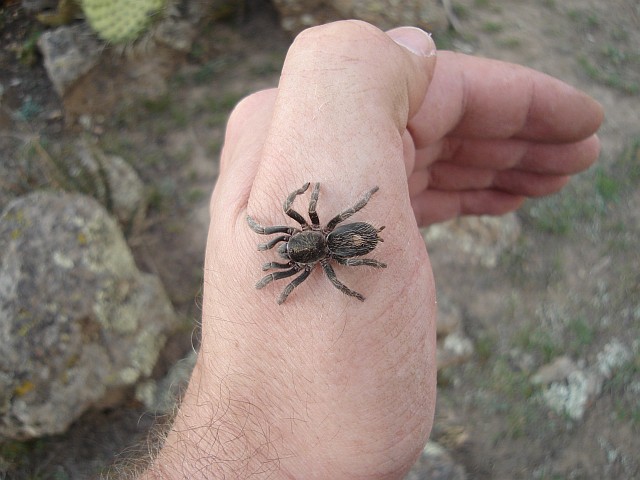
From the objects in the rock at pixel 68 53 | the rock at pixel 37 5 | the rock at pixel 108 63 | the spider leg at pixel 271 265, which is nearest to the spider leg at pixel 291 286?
the spider leg at pixel 271 265

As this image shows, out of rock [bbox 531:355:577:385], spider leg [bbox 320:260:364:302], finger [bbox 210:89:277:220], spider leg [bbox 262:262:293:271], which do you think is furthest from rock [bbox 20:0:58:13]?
rock [bbox 531:355:577:385]

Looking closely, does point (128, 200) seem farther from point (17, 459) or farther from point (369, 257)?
point (369, 257)

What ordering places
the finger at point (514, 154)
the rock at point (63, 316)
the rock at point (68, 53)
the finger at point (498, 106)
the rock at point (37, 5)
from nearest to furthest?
the finger at point (498, 106)
the rock at point (63, 316)
the finger at point (514, 154)
the rock at point (68, 53)
the rock at point (37, 5)

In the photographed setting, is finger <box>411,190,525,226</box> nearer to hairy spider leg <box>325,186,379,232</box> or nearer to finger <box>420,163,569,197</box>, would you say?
finger <box>420,163,569,197</box>

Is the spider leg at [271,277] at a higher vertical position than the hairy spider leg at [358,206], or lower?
lower

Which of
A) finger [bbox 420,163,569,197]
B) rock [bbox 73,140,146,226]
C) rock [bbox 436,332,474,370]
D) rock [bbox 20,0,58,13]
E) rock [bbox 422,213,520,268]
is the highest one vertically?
rock [bbox 20,0,58,13]

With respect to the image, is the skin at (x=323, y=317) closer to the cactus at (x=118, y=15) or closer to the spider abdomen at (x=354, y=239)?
the spider abdomen at (x=354, y=239)

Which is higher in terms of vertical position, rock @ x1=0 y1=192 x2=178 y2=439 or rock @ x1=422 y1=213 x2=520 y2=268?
rock @ x1=0 y1=192 x2=178 y2=439
